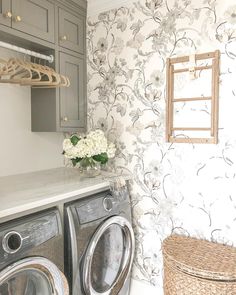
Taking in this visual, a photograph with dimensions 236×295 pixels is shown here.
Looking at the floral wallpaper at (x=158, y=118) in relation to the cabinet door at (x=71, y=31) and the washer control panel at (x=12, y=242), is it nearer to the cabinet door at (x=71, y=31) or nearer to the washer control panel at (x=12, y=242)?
the cabinet door at (x=71, y=31)

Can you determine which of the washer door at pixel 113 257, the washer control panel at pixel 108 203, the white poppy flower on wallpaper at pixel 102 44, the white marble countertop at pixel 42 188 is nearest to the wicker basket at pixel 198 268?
the washer door at pixel 113 257

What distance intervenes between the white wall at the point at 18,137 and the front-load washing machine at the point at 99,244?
730 mm

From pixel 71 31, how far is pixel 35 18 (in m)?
0.38

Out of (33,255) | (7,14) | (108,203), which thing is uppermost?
(7,14)

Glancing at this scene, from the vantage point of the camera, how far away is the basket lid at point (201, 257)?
149 centimetres

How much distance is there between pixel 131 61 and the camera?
2.08m

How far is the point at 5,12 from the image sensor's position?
1.60m

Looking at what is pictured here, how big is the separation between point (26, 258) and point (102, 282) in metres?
0.86

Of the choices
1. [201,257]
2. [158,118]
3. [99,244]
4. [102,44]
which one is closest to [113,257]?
[99,244]

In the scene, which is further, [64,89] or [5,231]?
[64,89]

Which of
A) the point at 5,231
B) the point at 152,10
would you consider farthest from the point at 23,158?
the point at 152,10

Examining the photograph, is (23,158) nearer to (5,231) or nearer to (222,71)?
(5,231)

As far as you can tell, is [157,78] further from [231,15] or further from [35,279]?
[35,279]

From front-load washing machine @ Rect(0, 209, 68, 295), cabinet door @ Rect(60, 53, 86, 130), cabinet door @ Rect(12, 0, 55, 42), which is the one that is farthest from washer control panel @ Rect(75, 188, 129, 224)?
cabinet door @ Rect(12, 0, 55, 42)
